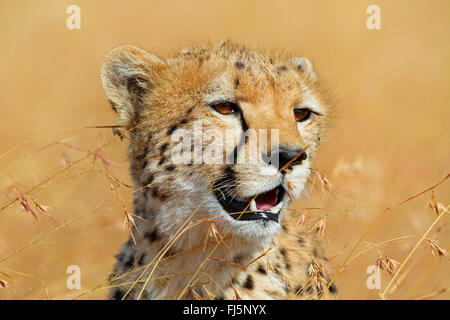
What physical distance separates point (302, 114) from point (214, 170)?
1.90 feet

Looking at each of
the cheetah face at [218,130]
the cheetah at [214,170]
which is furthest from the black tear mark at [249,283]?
the cheetah face at [218,130]

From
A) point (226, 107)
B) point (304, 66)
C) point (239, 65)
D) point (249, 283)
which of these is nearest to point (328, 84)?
point (304, 66)

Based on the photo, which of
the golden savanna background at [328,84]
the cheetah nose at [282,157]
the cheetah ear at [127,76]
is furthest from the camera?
the golden savanna background at [328,84]

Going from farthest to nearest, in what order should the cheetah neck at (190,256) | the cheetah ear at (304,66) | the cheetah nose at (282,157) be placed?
the cheetah ear at (304,66)
the cheetah neck at (190,256)
the cheetah nose at (282,157)

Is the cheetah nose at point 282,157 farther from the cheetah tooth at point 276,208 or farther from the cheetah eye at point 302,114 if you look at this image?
the cheetah eye at point 302,114

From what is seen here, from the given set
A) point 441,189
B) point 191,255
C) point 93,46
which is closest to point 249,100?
point 191,255

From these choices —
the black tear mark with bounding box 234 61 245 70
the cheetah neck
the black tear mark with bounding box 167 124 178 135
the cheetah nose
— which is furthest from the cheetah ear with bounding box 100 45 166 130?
the cheetah nose

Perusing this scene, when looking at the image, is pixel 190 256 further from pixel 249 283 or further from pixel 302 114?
pixel 302 114

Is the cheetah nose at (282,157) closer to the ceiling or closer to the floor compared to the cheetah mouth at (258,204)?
closer to the ceiling

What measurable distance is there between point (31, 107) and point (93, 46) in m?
1.32

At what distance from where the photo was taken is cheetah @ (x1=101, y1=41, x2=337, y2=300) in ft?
7.91

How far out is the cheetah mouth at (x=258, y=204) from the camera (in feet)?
7.86
